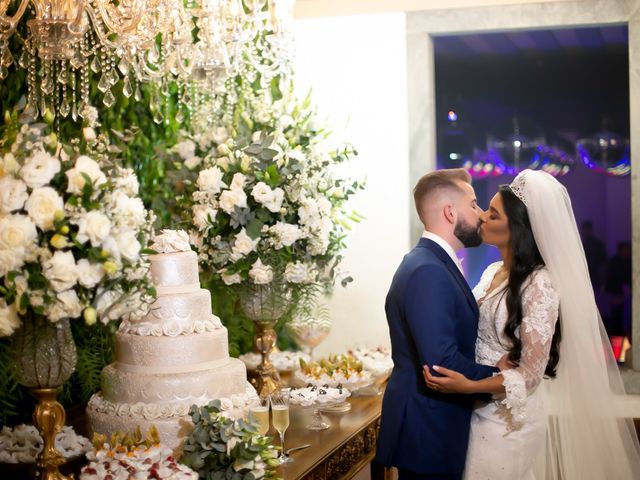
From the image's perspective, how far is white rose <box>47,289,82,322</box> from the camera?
2.70 m

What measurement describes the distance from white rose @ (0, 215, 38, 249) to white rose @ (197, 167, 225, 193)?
64.6 inches

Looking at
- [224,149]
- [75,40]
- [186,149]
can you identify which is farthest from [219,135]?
[75,40]

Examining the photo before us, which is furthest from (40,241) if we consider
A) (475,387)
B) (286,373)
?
(286,373)

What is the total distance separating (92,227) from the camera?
2.67 m

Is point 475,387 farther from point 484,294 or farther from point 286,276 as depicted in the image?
point 286,276

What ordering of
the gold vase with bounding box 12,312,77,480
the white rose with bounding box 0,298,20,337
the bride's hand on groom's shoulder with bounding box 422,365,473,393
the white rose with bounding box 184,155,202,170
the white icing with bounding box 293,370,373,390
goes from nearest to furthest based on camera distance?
the white rose with bounding box 0,298,20,337, the gold vase with bounding box 12,312,77,480, the bride's hand on groom's shoulder with bounding box 422,365,473,393, the white icing with bounding box 293,370,373,390, the white rose with bounding box 184,155,202,170

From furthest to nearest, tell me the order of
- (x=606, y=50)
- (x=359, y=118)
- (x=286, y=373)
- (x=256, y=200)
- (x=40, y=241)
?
1. (x=606, y=50)
2. (x=359, y=118)
3. (x=286, y=373)
4. (x=256, y=200)
5. (x=40, y=241)

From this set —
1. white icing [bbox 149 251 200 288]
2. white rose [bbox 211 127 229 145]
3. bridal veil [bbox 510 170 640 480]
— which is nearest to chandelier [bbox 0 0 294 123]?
white rose [bbox 211 127 229 145]

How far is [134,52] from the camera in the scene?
12.9 feet

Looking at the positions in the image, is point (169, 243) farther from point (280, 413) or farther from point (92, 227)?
point (92, 227)

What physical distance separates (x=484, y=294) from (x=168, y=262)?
129 cm

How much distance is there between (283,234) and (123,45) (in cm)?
107

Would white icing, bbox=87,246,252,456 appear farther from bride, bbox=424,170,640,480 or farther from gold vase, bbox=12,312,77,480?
bride, bbox=424,170,640,480

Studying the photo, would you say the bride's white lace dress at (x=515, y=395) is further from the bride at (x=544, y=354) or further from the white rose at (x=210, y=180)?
the white rose at (x=210, y=180)
